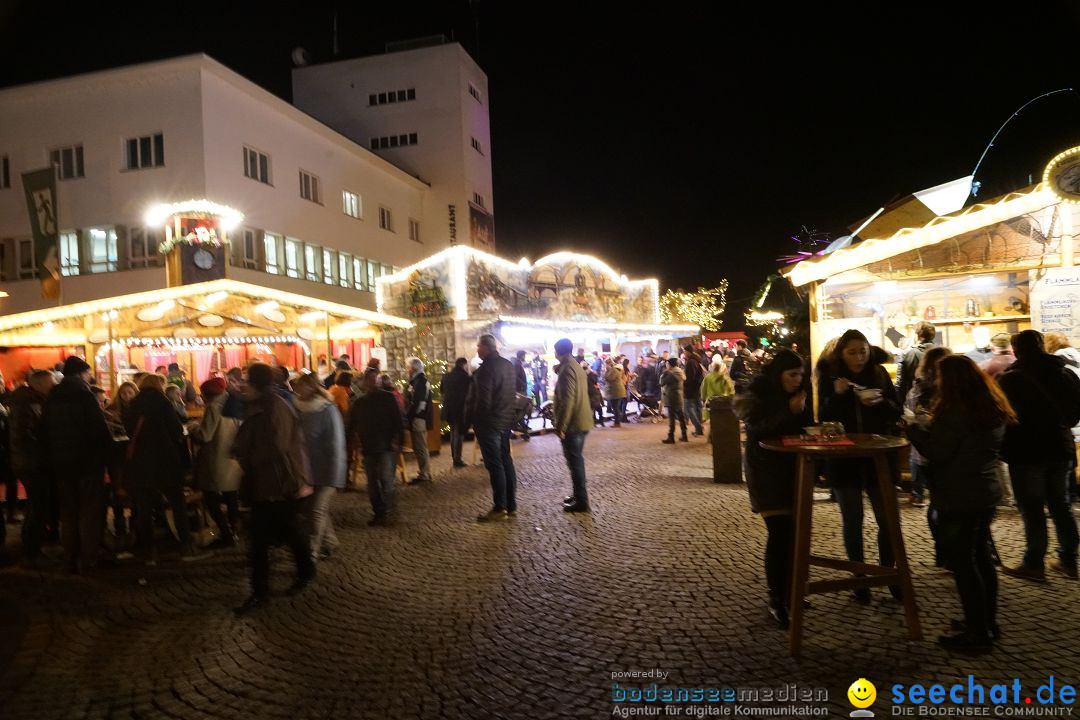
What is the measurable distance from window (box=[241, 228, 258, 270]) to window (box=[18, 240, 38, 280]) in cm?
644

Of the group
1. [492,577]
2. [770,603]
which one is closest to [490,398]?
[492,577]

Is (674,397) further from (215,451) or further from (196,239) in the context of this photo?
(196,239)

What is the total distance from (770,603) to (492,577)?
84.6 inches

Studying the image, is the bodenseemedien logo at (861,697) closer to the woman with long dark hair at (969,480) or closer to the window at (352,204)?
the woman with long dark hair at (969,480)

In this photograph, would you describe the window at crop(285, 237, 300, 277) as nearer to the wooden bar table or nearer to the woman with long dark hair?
the wooden bar table

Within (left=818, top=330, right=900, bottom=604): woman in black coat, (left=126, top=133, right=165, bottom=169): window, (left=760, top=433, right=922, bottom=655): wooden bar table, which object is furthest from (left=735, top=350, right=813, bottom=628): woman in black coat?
(left=126, top=133, right=165, bottom=169): window

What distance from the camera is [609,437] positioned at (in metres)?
14.3

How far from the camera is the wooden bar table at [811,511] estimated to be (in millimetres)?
3533

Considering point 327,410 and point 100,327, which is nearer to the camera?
point 327,410

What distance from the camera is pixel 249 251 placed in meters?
21.0

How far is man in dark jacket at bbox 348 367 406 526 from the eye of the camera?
7094mm

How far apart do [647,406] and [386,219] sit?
17088 mm

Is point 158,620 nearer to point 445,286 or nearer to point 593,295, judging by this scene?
point 445,286

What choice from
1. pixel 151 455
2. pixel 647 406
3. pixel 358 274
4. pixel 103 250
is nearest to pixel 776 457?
pixel 151 455
